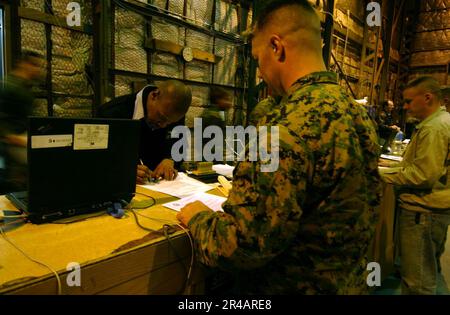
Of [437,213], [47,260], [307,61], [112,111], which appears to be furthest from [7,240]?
[437,213]

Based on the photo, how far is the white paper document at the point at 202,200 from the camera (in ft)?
4.23

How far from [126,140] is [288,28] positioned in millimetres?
694

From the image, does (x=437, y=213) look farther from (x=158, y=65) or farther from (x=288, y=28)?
(x=158, y=65)

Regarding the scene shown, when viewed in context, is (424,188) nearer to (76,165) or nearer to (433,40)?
(76,165)

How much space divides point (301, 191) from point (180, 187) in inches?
37.4

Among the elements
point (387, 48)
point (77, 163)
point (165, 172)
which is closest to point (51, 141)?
point (77, 163)

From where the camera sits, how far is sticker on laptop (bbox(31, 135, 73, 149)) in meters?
0.90

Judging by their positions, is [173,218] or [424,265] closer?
[173,218]

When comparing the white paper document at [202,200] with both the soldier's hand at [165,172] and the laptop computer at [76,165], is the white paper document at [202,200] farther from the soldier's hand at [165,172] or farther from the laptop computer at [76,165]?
the soldier's hand at [165,172]

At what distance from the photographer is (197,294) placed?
119 centimetres

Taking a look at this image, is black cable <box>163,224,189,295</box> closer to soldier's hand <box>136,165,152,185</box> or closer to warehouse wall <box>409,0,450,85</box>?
soldier's hand <box>136,165,152,185</box>

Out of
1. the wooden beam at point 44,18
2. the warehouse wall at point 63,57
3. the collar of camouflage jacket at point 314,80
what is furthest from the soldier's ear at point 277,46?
the wooden beam at point 44,18

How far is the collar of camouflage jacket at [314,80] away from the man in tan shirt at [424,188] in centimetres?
153

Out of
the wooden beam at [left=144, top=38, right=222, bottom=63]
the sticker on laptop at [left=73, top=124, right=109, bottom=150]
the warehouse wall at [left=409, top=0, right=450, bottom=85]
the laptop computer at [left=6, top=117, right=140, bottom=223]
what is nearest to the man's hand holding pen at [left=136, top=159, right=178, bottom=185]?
the laptop computer at [left=6, top=117, right=140, bottom=223]
